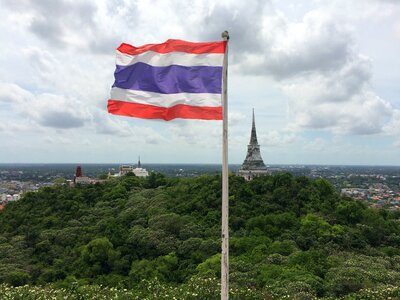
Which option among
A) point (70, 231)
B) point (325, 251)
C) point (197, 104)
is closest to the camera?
point (197, 104)

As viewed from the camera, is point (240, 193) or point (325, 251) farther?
point (240, 193)

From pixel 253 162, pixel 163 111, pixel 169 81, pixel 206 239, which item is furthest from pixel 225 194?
pixel 253 162

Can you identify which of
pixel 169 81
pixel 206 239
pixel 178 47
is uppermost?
pixel 178 47

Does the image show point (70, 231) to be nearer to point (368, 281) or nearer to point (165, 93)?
point (368, 281)

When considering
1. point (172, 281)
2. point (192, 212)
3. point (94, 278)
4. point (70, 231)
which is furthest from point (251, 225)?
point (70, 231)

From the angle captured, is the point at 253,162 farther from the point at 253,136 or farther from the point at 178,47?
the point at 178,47

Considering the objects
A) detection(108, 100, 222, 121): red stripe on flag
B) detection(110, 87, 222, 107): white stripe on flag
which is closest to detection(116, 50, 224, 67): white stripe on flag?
detection(110, 87, 222, 107): white stripe on flag
